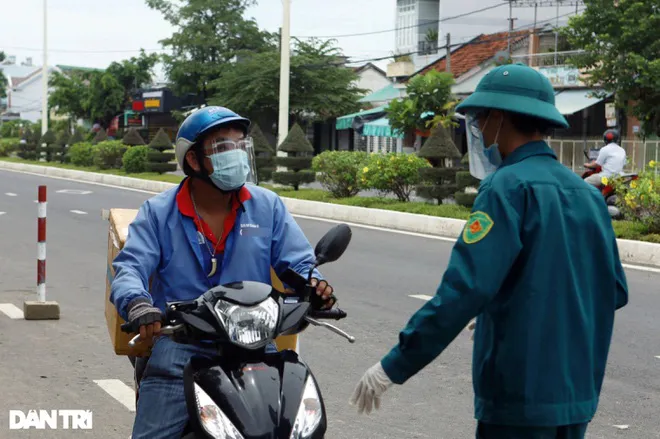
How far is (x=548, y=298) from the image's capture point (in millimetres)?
2818

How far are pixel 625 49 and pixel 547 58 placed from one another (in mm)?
9134

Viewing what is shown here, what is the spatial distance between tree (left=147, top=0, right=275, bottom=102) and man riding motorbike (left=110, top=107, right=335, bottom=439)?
5452 centimetres

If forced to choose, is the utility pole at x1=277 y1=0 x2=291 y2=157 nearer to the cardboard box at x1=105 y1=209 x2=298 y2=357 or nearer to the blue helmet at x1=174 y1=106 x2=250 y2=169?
the cardboard box at x1=105 y1=209 x2=298 y2=357

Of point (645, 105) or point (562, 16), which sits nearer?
point (645, 105)

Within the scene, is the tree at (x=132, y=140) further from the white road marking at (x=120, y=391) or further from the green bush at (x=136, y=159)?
the white road marking at (x=120, y=391)

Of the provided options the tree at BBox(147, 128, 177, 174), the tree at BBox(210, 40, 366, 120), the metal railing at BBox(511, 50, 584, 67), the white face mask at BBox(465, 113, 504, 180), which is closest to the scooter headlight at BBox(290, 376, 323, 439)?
the white face mask at BBox(465, 113, 504, 180)

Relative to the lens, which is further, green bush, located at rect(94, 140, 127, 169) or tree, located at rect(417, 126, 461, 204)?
green bush, located at rect(94, 140, 127, 169)

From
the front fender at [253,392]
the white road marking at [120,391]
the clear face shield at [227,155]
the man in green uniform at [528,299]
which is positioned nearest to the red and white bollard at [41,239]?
the white road marking at [120,391]

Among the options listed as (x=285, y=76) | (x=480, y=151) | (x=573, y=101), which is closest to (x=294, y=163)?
(x=285, y=76)

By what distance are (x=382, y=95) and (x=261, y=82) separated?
5734 millimetres

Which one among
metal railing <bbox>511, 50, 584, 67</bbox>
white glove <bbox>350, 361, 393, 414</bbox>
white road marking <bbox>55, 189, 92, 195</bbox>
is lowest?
white road marking <bbox>55, 189, 92, 195</bbox>

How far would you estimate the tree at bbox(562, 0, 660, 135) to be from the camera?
27.8 metres

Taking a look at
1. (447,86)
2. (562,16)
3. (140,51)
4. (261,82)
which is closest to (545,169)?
(447,86)

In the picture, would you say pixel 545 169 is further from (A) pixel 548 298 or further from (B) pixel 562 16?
(B) pixel 562 16
